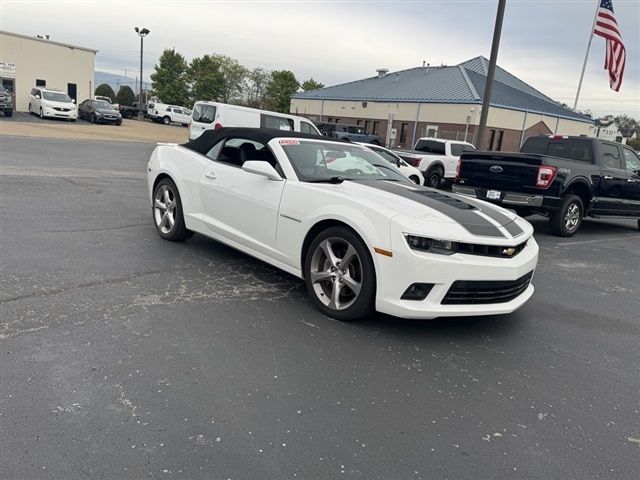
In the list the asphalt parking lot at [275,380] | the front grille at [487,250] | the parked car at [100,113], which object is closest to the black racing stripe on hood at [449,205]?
the front grille at [487,250]

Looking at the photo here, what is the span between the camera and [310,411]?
286 cm

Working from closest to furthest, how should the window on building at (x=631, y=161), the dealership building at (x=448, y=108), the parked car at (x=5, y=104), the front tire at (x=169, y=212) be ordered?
the front tire at (x=169, y=212)
the window on building at (x=631, y=161)
the parked car at (x=5, y=104)
the dealership building at (x=448, y=108)

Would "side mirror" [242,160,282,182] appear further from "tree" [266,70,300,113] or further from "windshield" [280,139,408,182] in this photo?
"tree" [266,70,300,113]

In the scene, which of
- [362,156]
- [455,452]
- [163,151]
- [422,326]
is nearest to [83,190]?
[163,151]

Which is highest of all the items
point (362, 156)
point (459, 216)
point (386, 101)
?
point (386, 101)

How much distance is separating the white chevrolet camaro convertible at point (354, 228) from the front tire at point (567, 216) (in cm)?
487

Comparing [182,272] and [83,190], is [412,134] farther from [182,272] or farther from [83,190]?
[182,272]

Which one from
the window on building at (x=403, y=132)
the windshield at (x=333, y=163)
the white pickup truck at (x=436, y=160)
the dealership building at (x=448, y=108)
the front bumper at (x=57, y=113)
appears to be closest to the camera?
the windshield at (x=333, y=163)

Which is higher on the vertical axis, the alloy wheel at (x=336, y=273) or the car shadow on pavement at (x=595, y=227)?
the alloy wheel at (x=336, y=273)

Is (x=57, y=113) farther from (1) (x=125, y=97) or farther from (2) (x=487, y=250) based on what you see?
(2) (x=487, y=250)

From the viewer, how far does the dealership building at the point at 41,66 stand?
41594 mm

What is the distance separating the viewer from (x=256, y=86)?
76.2 m

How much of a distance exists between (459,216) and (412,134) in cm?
3608

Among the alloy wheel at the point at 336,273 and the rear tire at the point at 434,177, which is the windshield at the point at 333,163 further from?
the rear tire at the point at 434,177
